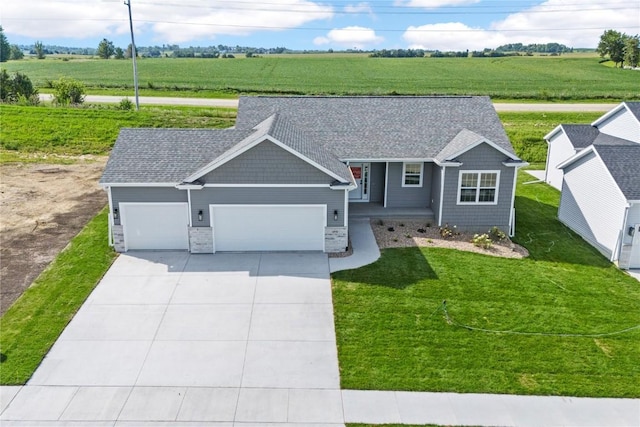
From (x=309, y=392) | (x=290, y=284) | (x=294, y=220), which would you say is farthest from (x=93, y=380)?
(x=294, y=220)

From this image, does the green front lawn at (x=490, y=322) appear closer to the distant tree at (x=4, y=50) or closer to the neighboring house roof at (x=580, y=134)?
the neighboring house roof at (x=580, y=134)

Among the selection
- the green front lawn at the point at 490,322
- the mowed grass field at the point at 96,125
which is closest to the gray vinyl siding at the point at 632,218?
the green front lawn at the point at 490,322

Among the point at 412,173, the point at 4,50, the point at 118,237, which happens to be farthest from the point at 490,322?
the point at 4,50

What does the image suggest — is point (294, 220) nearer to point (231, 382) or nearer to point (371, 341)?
point (371, 341)

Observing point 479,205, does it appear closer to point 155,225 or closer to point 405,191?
point 405,191

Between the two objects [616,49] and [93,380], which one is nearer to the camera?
[93,380]

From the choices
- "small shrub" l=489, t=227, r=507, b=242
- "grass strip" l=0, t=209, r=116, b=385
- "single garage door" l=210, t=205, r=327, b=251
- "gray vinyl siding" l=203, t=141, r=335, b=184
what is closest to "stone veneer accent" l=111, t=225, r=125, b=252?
"grass strip" l=0, t=209, r=116, b=385
